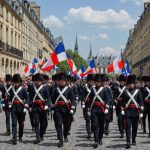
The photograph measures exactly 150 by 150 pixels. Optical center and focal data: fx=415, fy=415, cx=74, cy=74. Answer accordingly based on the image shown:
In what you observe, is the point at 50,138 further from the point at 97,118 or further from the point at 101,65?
the point at 101,65

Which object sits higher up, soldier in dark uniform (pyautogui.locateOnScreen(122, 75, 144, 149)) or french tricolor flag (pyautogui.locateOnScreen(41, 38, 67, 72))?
french tricolor flag (pyautogui.locateOnScreen(41, 38, 67, 72))

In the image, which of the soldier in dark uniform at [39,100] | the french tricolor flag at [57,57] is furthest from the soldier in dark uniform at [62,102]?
the french tricolor flag at [57,57]

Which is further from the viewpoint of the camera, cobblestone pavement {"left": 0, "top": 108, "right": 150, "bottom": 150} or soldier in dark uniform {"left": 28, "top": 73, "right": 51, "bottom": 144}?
soldier in dark uniform {"left": 28, "top": 73, "right": 51, "bottom": 144}

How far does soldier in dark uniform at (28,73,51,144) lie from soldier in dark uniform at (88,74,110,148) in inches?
48.5

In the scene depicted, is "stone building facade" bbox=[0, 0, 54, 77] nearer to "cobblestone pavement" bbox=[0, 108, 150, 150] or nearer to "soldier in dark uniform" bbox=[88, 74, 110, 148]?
"cobblestone pavement" bbox=[0, 108, 150, 150]

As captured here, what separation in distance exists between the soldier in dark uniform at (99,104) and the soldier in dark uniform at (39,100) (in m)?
1.23

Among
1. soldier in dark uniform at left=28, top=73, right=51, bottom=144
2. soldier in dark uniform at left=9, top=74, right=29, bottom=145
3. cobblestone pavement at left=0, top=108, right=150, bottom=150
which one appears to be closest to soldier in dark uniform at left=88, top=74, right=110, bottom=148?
cobblestone pavement at left=0, top=108, right=150, bottom=150

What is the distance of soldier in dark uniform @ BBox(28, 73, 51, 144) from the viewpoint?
36.1ft

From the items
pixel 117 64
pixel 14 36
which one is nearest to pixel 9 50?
pixel 14 36

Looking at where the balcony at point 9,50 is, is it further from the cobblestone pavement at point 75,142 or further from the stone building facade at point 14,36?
the cobblestone pavement at point 75,142

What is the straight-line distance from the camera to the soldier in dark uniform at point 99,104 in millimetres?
10485

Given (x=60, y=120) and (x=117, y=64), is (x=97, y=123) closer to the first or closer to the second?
(x=60, y=120)

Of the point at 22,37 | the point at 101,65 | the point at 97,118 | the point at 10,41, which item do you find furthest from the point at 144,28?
the point at 101,65

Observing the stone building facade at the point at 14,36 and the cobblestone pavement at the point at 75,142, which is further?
A: the stone building facade at the point at 14,36
